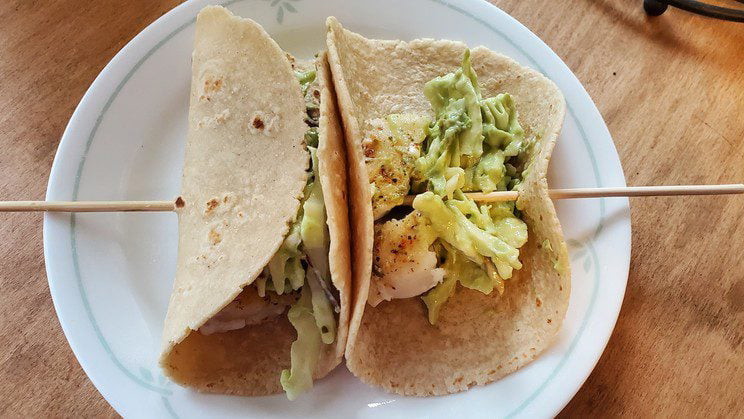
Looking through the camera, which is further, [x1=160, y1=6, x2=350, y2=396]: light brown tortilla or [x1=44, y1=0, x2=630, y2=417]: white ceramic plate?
[x1=44, y1=0, x2=630, y2=417]: white ceramic plate

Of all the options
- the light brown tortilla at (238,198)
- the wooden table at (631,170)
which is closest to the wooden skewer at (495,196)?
the light brown tortilla at (238,198)

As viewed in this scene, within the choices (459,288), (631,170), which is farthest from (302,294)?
(631,170)

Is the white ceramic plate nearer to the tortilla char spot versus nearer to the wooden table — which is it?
the wooden table

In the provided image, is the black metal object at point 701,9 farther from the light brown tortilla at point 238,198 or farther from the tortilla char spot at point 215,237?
the tortilla char spot at point 215,237

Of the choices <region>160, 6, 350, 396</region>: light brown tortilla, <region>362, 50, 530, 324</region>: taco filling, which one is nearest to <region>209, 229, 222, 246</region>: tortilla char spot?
<region>160, 6, 350, 396</region>: light brown tortilla

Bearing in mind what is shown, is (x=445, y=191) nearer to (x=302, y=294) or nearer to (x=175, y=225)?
(x=302, y=294)

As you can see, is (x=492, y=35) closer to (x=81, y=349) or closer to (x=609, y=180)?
(x=609, y=180)

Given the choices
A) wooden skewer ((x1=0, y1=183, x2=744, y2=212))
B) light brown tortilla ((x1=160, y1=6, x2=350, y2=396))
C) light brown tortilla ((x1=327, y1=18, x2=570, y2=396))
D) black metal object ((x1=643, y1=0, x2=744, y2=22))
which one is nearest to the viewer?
light brown tortilla ((x1=160, y1=6, x2=350, y2=396))
